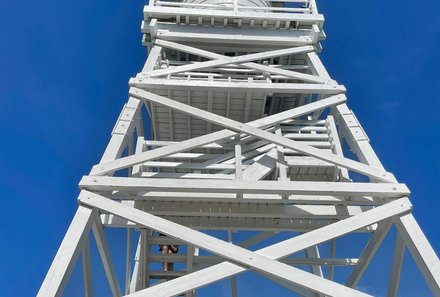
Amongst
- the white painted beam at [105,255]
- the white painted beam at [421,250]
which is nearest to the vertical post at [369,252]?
the white painted beam at [421,250]

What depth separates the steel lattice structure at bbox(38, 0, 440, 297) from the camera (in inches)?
209

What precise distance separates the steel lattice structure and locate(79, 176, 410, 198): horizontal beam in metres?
0.02

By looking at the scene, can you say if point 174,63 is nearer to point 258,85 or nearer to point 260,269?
point 258,85

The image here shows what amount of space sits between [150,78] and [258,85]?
2.19 m

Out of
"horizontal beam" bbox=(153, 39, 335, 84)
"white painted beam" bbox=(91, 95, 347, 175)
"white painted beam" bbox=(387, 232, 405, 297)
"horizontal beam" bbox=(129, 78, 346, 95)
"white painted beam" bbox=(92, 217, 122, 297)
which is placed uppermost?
"horizontal beam" bbox=(153, 39, 335, 84)

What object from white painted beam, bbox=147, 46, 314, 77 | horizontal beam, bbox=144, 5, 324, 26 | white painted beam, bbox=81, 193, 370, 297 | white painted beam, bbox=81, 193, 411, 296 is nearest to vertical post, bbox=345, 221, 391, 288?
white painted beam, bbox=81, 193, 411, 296

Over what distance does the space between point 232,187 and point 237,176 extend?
635mm

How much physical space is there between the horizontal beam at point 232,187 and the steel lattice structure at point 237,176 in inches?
0.7

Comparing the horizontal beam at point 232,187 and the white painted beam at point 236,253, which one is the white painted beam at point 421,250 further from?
the white painted beam at point 236,253

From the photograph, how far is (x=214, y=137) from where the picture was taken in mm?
7020

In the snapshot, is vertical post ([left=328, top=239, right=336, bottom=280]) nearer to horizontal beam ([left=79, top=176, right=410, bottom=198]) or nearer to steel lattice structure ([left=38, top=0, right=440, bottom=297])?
steel lattice structure ([left=38, top=0, right=440, bottom=297])

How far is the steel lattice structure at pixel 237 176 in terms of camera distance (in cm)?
532

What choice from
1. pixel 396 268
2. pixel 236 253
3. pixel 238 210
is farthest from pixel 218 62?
pixel 396 268

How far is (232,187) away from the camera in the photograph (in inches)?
230
